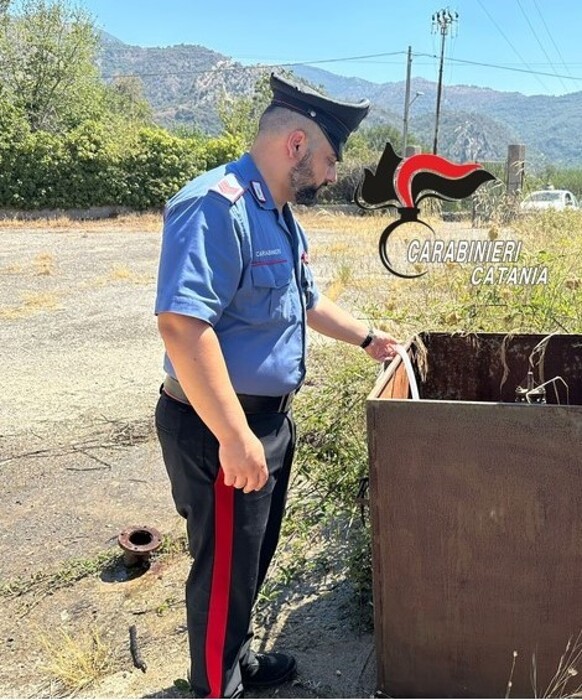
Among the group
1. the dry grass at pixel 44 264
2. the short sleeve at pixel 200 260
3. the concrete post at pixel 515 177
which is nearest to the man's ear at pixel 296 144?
the short sleeve at pixel 200 260

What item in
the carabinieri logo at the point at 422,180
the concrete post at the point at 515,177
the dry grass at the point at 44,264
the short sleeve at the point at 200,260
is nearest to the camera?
the short sleeve at the point at 200,260

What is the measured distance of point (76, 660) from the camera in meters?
2.18

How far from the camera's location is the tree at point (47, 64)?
88.0 feet

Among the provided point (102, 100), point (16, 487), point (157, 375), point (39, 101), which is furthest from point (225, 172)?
point (102, 100)

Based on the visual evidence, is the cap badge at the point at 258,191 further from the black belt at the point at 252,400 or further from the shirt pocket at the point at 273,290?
the black belt at the point at 252,400

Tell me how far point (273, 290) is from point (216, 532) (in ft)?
1.97

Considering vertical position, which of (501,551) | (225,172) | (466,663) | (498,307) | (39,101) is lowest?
(466,663)

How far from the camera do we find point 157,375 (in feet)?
17.7

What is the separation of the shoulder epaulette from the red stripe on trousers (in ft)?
2.09

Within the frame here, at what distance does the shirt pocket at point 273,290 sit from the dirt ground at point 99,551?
114 cm

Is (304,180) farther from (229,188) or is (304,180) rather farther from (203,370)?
(203,370)

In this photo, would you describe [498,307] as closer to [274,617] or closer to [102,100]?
[274,617]

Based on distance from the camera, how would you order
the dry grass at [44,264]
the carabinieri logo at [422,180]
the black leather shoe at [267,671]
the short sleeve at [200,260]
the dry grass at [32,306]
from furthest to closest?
the dry grass at [44,264] → the dry grass at [32,306] → the carabinieri logo at [422,180] → the black leather shoe at [267,671] → the short sleeve at [200,260]

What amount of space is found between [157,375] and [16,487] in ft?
6.48
